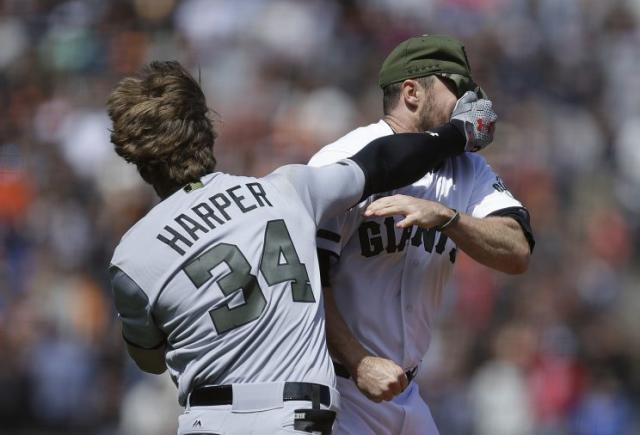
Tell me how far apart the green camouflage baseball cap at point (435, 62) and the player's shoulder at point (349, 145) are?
21 centimetres

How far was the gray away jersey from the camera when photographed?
→ 350cm

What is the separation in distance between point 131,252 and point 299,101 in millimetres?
6394

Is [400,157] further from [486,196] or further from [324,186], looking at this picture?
[486,196]

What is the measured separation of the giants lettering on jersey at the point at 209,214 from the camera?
3.53m

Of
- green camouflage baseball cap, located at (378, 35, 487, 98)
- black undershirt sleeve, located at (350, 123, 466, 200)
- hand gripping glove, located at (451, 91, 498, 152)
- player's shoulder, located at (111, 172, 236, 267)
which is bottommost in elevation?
player's shoulder, located at (111, 172, 236, 267)

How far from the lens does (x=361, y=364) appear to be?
12.5 feet

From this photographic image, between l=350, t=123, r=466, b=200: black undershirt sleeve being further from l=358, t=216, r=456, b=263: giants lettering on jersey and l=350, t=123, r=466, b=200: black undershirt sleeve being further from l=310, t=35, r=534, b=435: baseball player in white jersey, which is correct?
l=358, t=216, r=456, b=263: giants lettering on jersey

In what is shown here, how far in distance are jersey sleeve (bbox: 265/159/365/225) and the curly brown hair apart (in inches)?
10.2

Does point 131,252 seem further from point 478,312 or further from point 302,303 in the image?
point 478,312

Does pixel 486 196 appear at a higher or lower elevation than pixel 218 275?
higher

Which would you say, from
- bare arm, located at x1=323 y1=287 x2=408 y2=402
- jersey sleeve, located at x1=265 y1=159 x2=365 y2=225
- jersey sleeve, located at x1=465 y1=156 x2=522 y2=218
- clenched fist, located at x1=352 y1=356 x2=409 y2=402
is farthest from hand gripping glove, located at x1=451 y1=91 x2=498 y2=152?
clenched fist, located at x1=352 y1=356 x2=409 y2=402

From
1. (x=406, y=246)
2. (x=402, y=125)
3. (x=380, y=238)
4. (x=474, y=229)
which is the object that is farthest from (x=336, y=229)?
(x=402, y=125)

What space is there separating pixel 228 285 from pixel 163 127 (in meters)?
0.55

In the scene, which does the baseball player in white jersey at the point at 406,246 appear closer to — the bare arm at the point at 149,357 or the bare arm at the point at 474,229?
the bare arm at the point at 474,229
